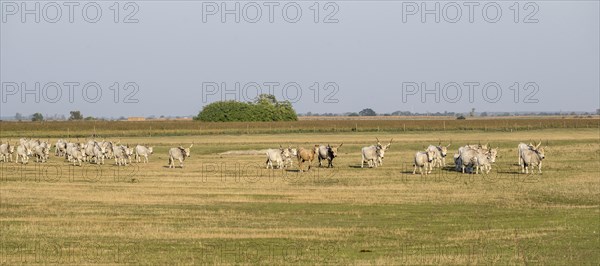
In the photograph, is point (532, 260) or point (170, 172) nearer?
point (532, 260)

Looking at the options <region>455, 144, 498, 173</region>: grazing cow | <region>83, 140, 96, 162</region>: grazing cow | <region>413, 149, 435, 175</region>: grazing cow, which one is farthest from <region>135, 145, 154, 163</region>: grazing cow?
<region>455, 144, 498, 173</region>: grazing cow

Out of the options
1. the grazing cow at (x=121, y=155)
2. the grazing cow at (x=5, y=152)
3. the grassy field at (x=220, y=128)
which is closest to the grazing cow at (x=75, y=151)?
the grazing cow at (x=121, y=155)

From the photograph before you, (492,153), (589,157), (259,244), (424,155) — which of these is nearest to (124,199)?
(259,244)

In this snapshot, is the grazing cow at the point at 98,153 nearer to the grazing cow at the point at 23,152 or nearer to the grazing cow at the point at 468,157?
the grazing cow at the point at 23,152

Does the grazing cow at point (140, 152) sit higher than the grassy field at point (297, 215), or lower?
higher

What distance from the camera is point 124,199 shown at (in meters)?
34.5

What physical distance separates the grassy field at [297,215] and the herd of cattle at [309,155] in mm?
901

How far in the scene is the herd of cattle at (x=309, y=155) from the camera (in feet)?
153

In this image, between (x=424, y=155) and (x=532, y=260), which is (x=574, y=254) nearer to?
(x=532, y=260)

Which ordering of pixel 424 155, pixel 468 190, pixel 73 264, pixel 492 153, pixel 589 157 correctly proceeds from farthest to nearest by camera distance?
pixel 589 157 → pixel 492 153 → pixel 424 155 → pixel 468 190 → pixel 73 264

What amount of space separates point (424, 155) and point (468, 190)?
8.31 meters

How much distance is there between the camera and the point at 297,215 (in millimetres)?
30172

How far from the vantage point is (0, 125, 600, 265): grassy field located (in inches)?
875

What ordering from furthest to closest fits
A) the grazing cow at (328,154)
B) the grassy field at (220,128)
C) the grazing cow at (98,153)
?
the grassy field at (220,128), the grazing cow at (98,153), the grazing cow at (328,154)
